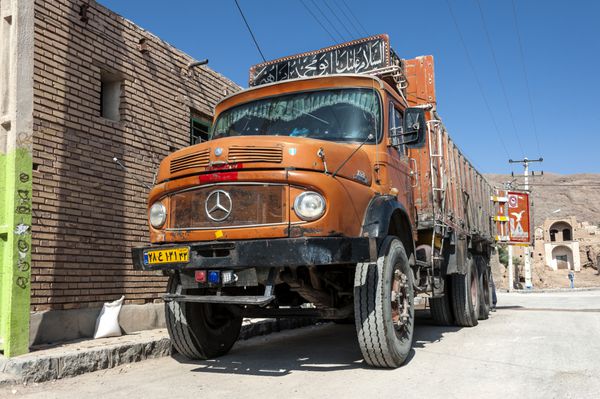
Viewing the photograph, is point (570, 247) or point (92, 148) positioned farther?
point (570, 247)

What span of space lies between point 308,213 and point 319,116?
1.53 m

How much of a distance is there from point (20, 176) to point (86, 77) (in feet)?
7.67

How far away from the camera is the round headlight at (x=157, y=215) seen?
16.3 ft

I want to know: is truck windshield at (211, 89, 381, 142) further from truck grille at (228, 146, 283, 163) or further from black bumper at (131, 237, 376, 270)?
black bumper at (131, 237, 376, 270)

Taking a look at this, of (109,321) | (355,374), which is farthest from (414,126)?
(109,321)

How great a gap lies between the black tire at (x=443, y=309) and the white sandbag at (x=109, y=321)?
485cm

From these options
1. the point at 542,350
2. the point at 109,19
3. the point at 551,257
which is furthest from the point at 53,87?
the point at 551,257

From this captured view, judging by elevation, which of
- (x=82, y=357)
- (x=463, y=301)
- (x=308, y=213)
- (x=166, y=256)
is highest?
(x=308, y=213)

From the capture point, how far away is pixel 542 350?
20.1 ft

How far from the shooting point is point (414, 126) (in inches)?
212

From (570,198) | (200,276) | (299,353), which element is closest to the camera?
(200,276)

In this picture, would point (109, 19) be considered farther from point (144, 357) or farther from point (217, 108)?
point (144, 357)

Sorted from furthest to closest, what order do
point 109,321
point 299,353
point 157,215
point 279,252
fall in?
1. point 109,321
2. point 299,353
3. point 157,215
4. point 279,252

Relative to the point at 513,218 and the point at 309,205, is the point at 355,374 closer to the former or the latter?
the point at 309,205
